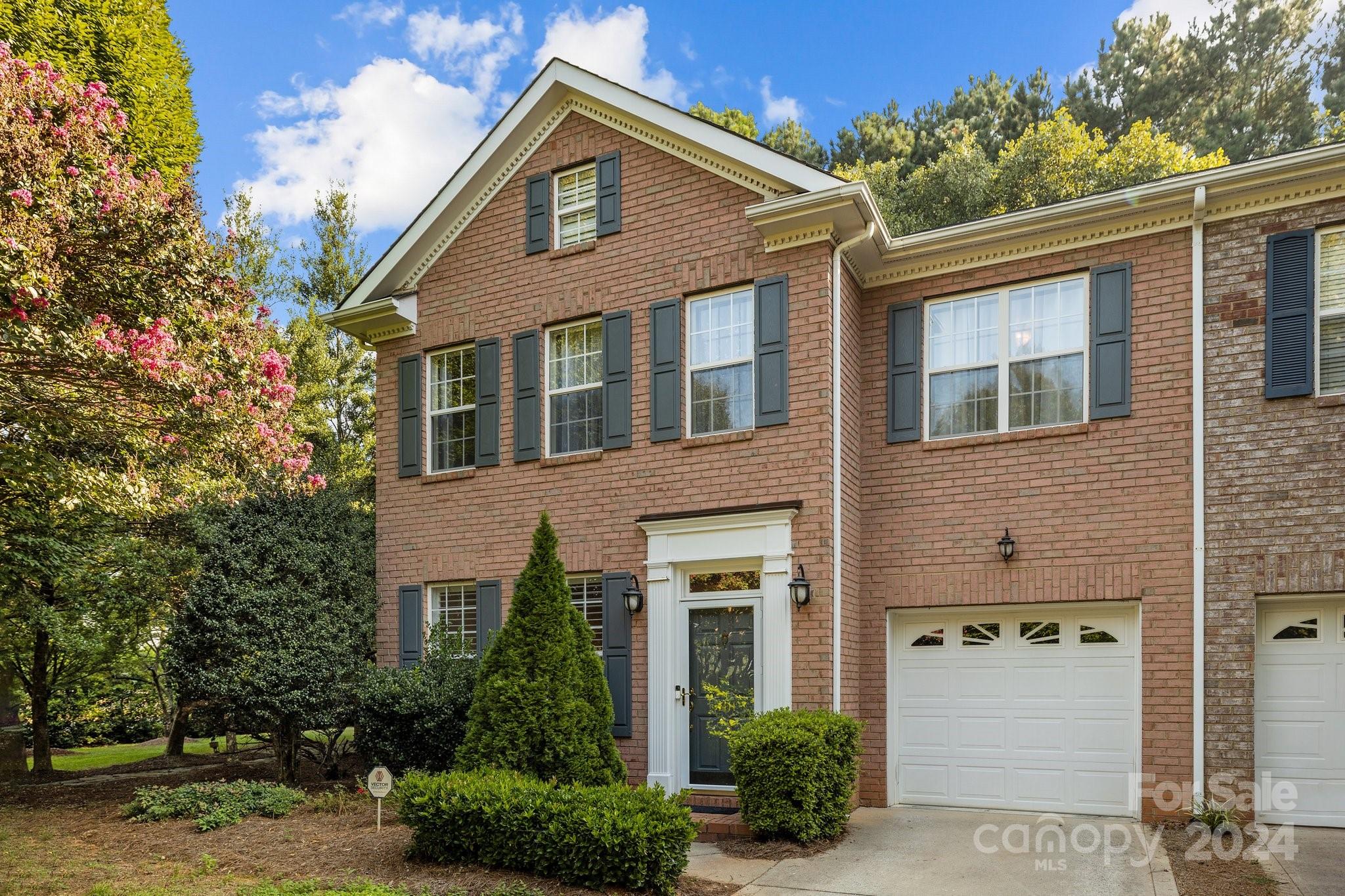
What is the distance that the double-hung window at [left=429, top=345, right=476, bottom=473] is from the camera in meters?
11.8

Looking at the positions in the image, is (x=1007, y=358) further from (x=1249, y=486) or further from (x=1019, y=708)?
(x=1019, y=708)

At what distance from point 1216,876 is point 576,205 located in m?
9.00

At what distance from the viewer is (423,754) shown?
32.6ft

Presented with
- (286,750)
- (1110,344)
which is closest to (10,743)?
(286,750)

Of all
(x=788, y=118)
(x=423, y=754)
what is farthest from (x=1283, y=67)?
(x=423, y=754)

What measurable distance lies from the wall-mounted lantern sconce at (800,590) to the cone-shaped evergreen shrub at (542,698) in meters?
2.00

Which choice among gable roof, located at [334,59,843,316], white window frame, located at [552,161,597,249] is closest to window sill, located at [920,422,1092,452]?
gable roof, located at [334,59,843,316]

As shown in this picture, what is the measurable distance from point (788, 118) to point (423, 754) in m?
20.5

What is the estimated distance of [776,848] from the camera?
758 cm

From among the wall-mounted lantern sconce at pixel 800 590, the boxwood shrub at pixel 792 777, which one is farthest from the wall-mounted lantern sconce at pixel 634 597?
the boxwood shrub at pixel 792 777

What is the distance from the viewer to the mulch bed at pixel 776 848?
7.44 metres

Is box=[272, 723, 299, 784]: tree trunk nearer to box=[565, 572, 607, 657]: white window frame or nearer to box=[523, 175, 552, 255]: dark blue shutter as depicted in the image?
box=[565, 572, 607, 657]: white window frame

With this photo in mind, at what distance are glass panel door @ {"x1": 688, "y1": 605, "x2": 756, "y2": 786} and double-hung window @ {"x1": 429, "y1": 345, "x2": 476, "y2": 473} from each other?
3.81 metres

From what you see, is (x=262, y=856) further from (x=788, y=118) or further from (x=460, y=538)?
(x=788, y=118)
